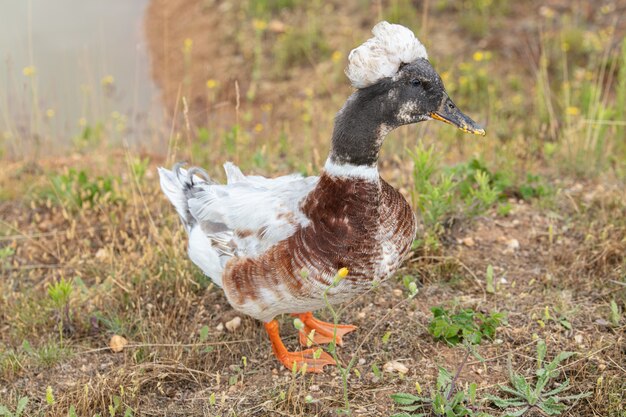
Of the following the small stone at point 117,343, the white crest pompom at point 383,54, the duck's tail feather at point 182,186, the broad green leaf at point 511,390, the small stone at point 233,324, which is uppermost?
the white crest pompom at point 383,54

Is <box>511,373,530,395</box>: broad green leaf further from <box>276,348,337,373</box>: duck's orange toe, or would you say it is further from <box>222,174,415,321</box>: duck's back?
<box>276,348,337,373</box>: duck's orange toe

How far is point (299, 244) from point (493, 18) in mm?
6451

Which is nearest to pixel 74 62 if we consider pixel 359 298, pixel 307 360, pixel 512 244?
pixel 359 298

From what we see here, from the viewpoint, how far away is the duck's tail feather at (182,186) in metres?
3.99

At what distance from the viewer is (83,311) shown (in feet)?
13.8

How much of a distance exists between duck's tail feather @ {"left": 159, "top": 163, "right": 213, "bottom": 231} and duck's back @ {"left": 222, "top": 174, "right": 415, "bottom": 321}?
2.35ft

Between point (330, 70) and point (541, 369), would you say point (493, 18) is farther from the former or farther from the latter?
point (541, 369)

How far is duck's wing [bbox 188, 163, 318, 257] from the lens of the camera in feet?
11.1

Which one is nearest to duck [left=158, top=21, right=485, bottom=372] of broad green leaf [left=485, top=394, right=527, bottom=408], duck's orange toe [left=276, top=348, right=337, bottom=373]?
duck's orange toe [left=276, top=348, right=337, bottom=373]

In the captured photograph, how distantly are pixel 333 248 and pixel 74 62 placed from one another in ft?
20.4

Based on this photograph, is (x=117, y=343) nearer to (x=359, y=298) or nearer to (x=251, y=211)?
(x=251, y=211)

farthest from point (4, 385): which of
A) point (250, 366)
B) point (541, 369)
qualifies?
point (541, 369)

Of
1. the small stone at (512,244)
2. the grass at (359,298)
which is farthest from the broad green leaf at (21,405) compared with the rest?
the small stone at (512,244)

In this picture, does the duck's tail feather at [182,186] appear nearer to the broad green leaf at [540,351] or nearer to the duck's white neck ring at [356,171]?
the duck's white neck ring at [356,171]
